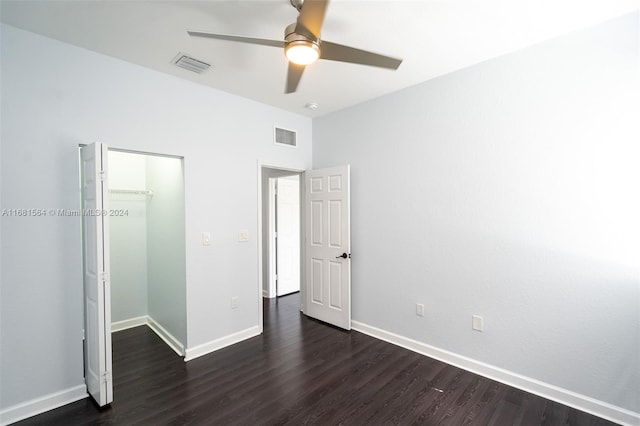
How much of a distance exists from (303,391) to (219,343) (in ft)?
4.03

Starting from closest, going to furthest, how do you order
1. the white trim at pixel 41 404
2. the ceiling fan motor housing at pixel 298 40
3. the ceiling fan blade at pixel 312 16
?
the ceiling fan blade at pixel 312 16 → the ceiling fan motor housing at pixel 298 40 → the white trim at pixel 41 404

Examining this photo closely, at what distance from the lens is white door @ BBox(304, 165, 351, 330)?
3.56m

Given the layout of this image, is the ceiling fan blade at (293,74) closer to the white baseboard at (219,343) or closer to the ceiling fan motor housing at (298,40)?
the ceiling fan motor housing at (298,40)

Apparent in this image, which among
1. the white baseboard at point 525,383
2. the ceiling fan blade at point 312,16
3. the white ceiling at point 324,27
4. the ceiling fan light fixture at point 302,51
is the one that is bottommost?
the white baseboard at point 525,383

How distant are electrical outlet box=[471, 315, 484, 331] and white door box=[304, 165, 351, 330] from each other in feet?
4.55

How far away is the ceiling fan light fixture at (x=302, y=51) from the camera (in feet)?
5.24

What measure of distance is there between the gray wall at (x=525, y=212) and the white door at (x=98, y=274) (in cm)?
263

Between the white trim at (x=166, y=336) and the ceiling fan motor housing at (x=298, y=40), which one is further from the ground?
the ceiling fan motor housing at (x=298, y=40)

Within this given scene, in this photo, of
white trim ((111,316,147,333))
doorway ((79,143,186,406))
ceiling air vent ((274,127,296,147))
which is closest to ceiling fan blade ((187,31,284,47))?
doorway ((79,143,186,406))

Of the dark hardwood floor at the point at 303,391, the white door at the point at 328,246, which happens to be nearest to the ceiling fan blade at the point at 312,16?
the white door at the point at 328,246

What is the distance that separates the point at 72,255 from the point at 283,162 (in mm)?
2348

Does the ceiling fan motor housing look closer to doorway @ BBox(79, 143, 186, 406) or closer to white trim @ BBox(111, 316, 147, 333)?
doorway @ BBox(79, 143, 186, 406)

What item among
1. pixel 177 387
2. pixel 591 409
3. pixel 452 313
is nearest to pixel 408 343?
pixel 452 313

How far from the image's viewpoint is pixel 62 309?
224 cm
